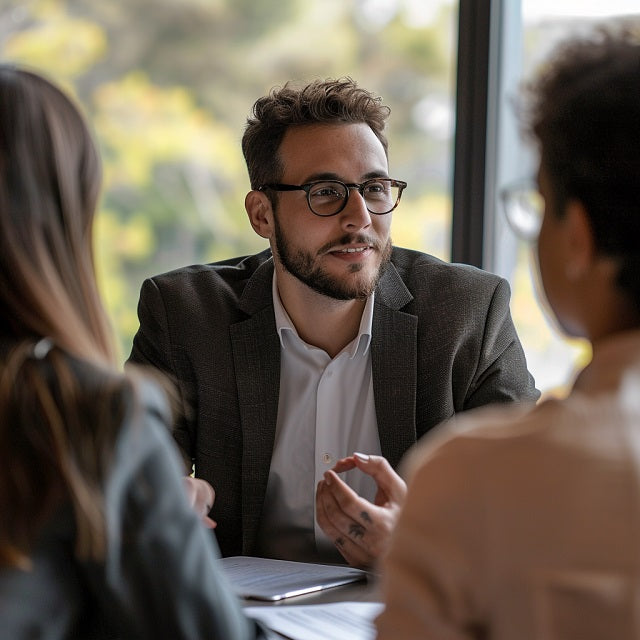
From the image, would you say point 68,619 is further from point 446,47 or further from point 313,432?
point 446,47

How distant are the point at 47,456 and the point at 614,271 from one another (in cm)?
60


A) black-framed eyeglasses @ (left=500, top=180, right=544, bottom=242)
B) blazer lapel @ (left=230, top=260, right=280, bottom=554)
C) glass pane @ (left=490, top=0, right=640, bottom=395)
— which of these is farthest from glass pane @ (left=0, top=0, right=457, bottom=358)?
black-framed eyeglasses @ (left=500, top=180, right=544, bottom=242)

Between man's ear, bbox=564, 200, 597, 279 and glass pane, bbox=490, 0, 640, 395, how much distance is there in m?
1.91

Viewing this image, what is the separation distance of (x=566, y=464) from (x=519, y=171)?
7.01ft

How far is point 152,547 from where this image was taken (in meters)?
0.99

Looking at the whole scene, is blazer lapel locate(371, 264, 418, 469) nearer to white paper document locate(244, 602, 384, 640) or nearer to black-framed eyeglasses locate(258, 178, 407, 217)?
black-framed eyeglasses locate(258, 178, 407, 217)

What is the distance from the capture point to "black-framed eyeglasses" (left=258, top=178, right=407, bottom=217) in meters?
2.31

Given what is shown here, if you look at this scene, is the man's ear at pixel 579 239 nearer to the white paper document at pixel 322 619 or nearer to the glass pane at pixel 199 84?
the white paper document at pixel 322 619

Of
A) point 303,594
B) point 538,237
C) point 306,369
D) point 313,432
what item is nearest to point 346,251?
point 306,369

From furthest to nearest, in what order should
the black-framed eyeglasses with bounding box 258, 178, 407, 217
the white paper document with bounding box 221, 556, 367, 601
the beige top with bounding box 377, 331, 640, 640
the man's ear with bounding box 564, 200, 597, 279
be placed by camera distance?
1. the black-framed eyeglasses with bounding box 258, 178, 407, 217
2. the white paper document with bounding box 221, 556, 367, 601
3. the man's ear with bounding box 564, 200, 597, 279
4. the beige top with bounding box 377, 331, 640, 640

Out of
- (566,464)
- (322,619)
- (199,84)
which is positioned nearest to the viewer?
(566,464)

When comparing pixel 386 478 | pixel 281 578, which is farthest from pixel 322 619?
pixel 386 478

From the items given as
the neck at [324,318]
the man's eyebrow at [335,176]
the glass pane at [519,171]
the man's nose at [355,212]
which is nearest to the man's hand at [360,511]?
the neck at [324,318]

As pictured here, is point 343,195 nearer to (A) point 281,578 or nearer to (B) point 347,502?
(B) point 347,502
